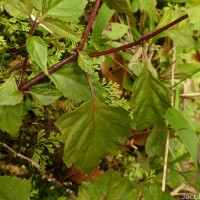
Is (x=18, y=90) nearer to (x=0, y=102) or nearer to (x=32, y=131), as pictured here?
(x=0, y=102)

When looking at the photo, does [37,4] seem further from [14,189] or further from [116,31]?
[116,31]

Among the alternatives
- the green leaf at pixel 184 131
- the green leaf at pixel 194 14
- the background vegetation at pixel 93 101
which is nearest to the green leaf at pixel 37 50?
the background vegetation at pixel 93 101

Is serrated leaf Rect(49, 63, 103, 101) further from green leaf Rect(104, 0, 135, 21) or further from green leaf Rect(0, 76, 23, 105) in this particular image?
green leaf Rect(104, 0, 135, 21)

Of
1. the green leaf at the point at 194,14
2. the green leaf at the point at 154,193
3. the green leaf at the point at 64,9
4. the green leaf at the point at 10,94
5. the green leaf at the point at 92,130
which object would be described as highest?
the green leaf at the point at 64,9

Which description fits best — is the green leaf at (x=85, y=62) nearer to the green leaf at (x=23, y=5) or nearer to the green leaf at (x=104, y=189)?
the green leaf at (x=23, y=5)

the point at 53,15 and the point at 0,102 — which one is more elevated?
the point at 53,15

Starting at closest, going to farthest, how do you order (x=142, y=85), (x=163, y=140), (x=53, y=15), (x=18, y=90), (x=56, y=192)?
(x=53, y=15) → (x=18, y=90) → (x=142, y=85) → (x=56, y=192) → (x=163, y=140)

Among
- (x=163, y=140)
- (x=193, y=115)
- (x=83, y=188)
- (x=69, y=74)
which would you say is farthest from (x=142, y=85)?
(x=193, y=115)
